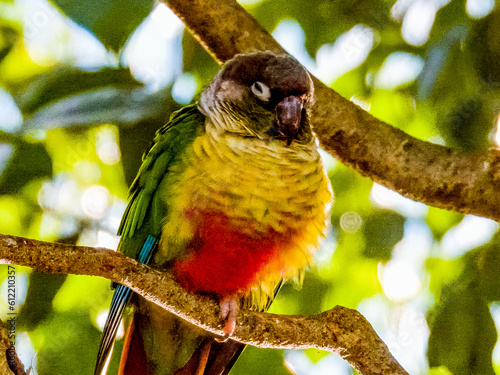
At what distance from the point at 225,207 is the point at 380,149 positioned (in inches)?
22.5

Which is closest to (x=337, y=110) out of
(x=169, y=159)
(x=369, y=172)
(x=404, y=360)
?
(x=369, y=172)

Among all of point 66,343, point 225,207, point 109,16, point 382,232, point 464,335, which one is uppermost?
point 109,16

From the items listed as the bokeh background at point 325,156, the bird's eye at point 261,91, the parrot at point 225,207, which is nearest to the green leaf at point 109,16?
Answer: the bokeh background at point 325,156

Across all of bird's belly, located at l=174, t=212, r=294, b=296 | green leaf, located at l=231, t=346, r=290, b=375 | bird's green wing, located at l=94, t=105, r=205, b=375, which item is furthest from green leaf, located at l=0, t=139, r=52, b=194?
green leaf, located at l=231, t=346, r=290, b=375

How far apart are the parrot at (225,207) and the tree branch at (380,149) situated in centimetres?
15

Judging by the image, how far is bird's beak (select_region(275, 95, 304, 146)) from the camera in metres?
1.39

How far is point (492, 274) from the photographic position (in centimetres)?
163

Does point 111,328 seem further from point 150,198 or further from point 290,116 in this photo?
point 290,116

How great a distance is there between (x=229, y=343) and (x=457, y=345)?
0.66 meters

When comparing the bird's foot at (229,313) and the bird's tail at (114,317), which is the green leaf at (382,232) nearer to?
the bird's foot at (229,313)

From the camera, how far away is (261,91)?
57.2 inches

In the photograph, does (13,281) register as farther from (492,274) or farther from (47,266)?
(492,274)

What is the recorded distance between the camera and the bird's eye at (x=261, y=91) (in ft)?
4.74

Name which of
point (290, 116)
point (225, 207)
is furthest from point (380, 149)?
point (225, 207)
